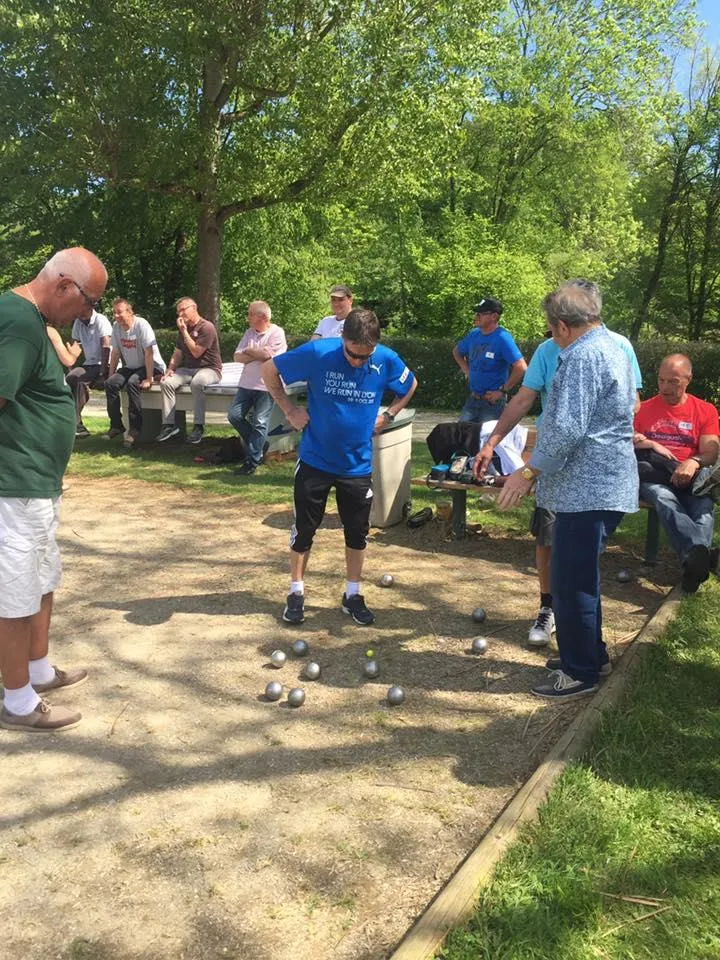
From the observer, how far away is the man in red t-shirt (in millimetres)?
5812

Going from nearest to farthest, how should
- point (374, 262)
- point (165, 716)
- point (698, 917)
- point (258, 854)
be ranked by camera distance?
1. point (698, 917)
2. point (258, 854)
3. point (165, 716)
4. point (374, 262)

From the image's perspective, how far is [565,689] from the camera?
429 centimetres

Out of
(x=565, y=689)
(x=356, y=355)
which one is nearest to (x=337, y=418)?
(x=356, y=355)

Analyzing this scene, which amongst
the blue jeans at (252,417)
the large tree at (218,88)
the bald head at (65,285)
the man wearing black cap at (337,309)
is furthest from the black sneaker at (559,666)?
the large tree at (218,88)

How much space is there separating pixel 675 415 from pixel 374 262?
2511 centimetres

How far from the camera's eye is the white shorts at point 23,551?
3.57 m

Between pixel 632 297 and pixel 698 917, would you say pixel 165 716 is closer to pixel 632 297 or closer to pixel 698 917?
pixel 698 917

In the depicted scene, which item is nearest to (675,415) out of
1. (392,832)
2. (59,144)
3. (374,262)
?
(392,832)

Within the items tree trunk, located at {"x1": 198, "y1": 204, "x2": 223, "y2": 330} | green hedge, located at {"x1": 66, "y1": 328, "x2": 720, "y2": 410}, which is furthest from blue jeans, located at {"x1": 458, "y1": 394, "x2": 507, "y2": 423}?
tree trunk, located at {"x1": 198, "y1": 204, "x2": 223, "y2": 330}

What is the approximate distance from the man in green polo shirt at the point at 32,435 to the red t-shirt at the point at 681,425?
4444 millimetres

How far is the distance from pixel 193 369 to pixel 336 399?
6798mm

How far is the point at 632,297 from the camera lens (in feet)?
106

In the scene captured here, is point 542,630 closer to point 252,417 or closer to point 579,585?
point 579,585

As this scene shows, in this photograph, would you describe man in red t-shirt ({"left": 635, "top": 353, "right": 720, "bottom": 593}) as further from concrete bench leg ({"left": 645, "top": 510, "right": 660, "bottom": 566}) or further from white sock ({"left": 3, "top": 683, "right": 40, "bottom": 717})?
white sock ({"left": 3, "top": 683, "right": 40, "bottom": 717})
